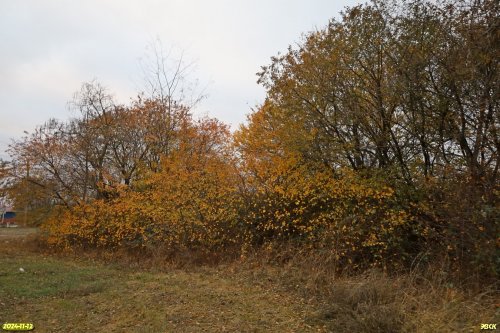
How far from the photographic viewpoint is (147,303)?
7.03m

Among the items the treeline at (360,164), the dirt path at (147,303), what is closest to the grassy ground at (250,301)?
the dirt path at (147,303)

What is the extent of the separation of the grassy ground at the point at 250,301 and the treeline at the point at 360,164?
3.34 feet

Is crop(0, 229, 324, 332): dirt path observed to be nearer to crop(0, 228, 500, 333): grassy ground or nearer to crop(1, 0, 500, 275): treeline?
crop(0, 228, 500, 333): grassy ground

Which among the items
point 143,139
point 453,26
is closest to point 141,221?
point 143,139

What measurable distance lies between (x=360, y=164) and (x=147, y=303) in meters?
6.20

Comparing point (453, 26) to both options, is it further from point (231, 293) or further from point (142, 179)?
point (142, 179)

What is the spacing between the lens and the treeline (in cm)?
716

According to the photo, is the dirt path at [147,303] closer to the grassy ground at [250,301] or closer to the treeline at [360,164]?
the grassy ground at [250,301]

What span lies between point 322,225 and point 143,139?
38.1ft

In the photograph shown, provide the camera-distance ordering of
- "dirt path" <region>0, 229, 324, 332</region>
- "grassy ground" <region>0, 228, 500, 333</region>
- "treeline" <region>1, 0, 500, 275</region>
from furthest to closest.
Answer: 1. "treeline" <region>1, 0, 500, 275</region>
2. "dirt path" <region>0, 229, 324, 332</region>
3. "grassy ground" <region>0, 228, 500, 333</region>

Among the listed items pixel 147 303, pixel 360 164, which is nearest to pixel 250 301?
pixel 147 303

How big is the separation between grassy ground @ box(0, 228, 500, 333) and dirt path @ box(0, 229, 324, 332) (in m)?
0.02

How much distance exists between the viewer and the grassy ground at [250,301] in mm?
5312

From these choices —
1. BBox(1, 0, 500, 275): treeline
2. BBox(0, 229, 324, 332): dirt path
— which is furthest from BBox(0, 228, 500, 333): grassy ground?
BBox(1, 0, 500, 275): treeline
